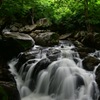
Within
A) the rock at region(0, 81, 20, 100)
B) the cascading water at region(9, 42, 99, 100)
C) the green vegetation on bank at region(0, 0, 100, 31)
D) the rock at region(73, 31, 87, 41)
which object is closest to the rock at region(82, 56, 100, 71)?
the cascading water at region(9, 42, 99, 100)

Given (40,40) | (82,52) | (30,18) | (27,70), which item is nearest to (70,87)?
(27,70)

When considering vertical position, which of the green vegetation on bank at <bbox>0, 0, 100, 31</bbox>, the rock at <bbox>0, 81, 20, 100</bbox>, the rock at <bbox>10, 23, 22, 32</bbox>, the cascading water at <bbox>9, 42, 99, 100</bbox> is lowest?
the cascading water at <bbox>9, 42, 99, 100</bbox>

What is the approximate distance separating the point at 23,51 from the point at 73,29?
661 cm

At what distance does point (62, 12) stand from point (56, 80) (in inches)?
421

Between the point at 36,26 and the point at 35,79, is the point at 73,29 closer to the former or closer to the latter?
the point at 36,26

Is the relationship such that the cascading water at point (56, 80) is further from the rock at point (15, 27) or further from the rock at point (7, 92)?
the rock at point (15, 27)

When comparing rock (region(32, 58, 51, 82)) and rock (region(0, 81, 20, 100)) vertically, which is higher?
rock (region(0, 81, 20, 100))

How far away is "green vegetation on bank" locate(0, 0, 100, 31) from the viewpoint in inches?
459

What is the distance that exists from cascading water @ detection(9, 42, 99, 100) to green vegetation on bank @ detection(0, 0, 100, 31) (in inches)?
126

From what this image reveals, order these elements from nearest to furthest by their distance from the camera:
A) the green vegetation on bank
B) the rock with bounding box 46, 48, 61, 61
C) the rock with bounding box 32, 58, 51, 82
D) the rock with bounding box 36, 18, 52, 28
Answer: the rock with bounding box 32, 58, 51, 82 → the rock with bounding box 46, 48, 61, 61 → the green vegetation on bank → the rock with bounding box 36, 18, 52, 28

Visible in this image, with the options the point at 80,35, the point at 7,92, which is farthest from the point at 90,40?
the point at 7,92

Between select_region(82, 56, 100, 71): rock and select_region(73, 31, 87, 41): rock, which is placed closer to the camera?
select_region(82, 56, 100, 71): rock

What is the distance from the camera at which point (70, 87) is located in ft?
A: 28.6

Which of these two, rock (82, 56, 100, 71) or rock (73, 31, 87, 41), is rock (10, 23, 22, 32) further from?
rock (82, 56, 100, 71)
